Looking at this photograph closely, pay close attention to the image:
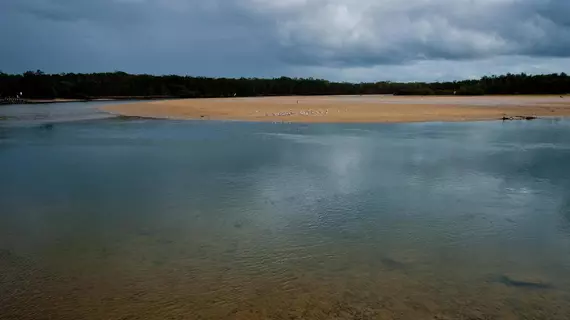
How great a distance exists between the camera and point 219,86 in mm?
107562

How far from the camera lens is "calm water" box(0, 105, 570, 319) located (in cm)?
509

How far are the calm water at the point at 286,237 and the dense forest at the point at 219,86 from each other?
241ft

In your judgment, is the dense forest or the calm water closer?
the calm water

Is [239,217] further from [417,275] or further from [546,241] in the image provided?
[546,241]

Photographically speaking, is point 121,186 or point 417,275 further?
point 121,186

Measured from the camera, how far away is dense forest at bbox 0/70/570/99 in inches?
3201

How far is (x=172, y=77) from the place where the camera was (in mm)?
113312

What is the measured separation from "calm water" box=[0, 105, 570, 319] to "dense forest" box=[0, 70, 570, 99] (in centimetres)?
7331

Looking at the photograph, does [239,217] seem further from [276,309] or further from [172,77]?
[172,77]

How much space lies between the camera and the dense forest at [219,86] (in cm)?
8131

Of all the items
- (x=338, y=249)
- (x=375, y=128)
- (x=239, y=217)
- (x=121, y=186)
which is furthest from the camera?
(x=375, y=128)

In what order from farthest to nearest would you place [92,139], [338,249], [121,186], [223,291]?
[92,139]
[121,186]
[338,249]
[223,291]

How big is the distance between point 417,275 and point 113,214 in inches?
206

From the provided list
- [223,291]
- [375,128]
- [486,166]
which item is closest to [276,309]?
[223,291]
